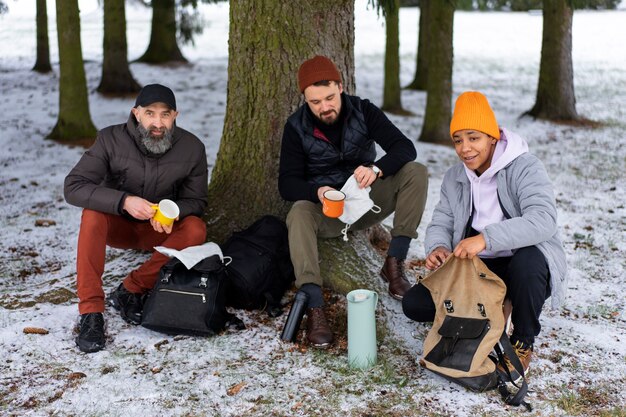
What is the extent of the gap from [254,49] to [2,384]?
2781mm

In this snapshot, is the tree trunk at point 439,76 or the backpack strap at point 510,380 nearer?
the backpack strap at point 510,380

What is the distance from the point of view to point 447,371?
3508 millimetres

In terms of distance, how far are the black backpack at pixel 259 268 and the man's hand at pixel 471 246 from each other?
1341mm

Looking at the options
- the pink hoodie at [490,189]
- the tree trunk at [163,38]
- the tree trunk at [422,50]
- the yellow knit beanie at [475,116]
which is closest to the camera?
the yellow knit beanie at [475,116]

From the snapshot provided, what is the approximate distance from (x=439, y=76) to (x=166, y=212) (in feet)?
26.1

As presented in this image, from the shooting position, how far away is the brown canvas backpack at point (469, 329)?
11.4 feet

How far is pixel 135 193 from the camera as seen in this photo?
442cm

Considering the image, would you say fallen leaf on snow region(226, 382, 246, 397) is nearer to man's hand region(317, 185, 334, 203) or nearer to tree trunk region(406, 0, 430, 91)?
man's hand region(317, 185, 334, 203)

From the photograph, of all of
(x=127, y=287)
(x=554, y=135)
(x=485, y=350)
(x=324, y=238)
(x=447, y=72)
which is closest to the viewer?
(x=485, y=350)

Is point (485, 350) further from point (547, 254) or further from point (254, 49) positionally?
point (254, 49)

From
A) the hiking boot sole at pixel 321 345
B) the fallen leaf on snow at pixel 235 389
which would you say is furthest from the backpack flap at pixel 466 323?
the fallen leaf on snow at pixel 235 389

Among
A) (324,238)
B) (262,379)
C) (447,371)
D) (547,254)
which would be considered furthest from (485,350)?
(324,238)

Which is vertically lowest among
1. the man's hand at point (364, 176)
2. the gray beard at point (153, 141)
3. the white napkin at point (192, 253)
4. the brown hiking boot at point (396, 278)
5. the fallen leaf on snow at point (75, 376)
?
the fallen leaf on snow at point (75, 376)

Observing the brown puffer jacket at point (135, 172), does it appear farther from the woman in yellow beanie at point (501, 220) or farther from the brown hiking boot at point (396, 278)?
the woman in yellow beanie at point (501, 220)
